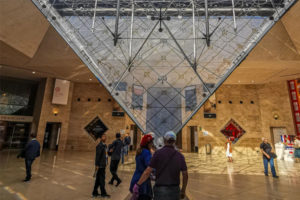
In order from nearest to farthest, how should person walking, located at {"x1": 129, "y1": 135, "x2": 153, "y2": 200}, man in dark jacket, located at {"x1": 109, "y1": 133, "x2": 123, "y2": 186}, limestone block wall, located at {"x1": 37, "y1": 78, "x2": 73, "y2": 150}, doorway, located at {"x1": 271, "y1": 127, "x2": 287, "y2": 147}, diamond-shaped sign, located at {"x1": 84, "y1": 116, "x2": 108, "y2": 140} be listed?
1. person walking, located at {"x1": 129, "y1": 135, "x2": 153, "y2": 200}
2. man in dark jacket, located at {"x1": 109, "y1": 133, "x2": 123, "y2": 186}
3. limestone block wall, located at {"x1": 37, "y1": 78, "x2": 73, "y2": 150}
4. doorway, located at {"x1": 271, "y1": 127, "x2": 287, "y2": 147}
5. diamond-shaped sign, located at {"x1": 84, "y1": 116, "x2": 108, "y2": 140}

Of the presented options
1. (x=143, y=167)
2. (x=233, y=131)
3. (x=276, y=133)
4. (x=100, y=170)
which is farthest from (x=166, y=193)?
(x=276, y=133)

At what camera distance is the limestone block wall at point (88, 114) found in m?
15.5

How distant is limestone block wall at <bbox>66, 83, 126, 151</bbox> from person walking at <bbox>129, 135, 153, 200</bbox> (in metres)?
13.9

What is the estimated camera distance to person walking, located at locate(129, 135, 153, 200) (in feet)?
6.29

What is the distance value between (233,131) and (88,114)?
14.5m

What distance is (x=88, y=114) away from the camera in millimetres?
16125

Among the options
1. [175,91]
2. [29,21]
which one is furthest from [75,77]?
[175,91]

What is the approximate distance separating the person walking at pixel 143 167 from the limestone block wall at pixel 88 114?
13909mm

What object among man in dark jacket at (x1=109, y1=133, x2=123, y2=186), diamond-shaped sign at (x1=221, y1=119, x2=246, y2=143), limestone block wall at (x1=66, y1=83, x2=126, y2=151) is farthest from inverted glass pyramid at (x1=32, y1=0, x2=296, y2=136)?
diamond-shaped sign at (x1=221, y1=119, x2=246, y2=143)

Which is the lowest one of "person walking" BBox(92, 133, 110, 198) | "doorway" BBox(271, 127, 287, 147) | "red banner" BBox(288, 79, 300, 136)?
"person walking" BBox(92, 133, 110, 198)

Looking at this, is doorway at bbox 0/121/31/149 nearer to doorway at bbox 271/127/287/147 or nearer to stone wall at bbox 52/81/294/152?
stone wall at bbox 52/81/294/152

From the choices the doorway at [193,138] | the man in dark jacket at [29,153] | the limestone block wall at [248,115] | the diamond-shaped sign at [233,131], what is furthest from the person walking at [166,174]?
the doorway at [193,138]

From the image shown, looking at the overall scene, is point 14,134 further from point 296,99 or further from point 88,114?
point 296,99

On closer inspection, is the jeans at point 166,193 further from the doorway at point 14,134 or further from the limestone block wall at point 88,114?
the doorway at point 14,134
